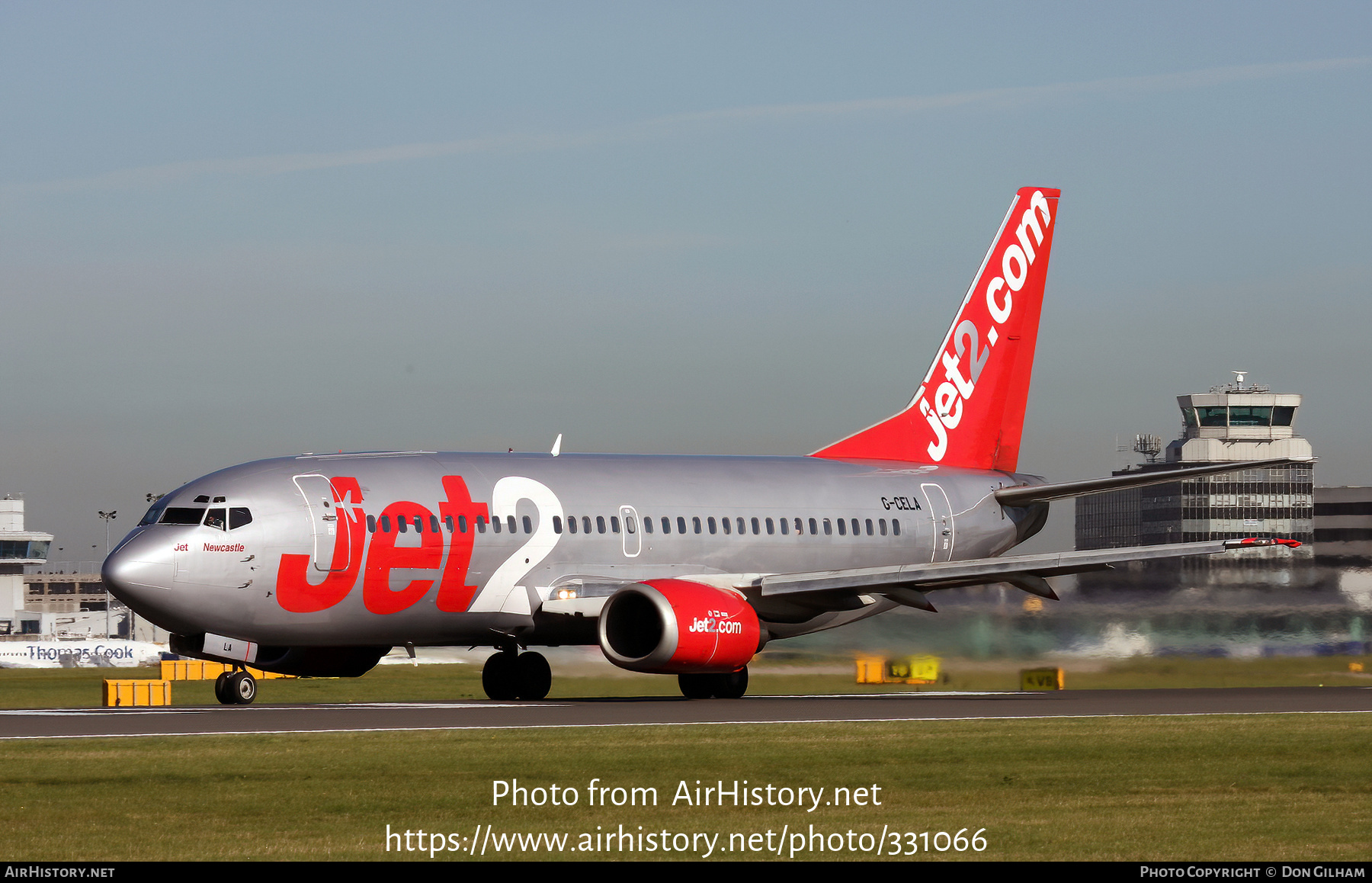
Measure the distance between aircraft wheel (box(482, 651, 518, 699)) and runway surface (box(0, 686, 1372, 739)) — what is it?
0.31 metres

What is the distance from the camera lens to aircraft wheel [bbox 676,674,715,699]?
3531 cm

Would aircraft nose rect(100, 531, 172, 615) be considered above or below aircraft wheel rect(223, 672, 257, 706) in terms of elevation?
above

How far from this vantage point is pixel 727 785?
59.8 ft

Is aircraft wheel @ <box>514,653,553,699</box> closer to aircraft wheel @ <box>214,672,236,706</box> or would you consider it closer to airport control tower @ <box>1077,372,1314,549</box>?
aircraft wheel @ <box>214,672,236,706</box>

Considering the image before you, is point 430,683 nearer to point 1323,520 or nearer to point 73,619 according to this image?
point 73,619

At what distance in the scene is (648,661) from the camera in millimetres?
31266

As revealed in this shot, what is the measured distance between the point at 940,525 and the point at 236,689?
49.9 ft

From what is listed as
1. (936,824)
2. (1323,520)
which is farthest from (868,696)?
(1323,520)

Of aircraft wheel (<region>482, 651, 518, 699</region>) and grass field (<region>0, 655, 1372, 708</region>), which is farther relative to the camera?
grass field (<region>0, 655, 1372, 708</region>)

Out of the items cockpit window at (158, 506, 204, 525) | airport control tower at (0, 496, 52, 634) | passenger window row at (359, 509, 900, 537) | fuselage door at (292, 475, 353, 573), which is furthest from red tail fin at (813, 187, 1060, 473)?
airport control tower at (0, 496, 52, 634)

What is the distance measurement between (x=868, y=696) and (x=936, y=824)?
2008cm

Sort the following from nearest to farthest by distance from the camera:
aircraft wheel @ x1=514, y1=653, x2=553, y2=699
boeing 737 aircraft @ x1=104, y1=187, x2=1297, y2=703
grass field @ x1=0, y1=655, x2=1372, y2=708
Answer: boeing 737 aircraft @ x1=104, y1=187, x2=1297, y2=703 < aircraft wheel @ x1=514, y1=653, x2=553, y2=699 < grass field @ x1=0, y1=655, x2=1372, y2=708

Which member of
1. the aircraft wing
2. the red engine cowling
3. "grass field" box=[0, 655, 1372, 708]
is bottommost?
"grass field" box=[0, 655, 1372, 708]

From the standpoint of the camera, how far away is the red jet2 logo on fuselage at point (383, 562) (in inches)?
1232
